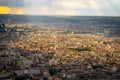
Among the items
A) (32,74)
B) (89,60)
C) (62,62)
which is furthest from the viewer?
(89,60)

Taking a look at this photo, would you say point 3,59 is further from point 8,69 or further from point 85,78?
point 85,78

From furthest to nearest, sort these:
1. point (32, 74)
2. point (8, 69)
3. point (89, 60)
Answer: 1. point (89, 60)
2. point (8, 69)
3. point (32, 74)

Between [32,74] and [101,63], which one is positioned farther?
[101,63]

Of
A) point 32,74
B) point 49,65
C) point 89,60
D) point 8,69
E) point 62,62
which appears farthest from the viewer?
point 89,60

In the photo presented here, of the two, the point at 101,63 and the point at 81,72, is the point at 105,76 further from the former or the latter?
the point at 101,63

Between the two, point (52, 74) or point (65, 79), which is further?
point (52, 74)

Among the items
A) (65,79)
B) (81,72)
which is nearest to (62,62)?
(81,72)

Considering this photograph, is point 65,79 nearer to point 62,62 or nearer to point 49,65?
point 49,65

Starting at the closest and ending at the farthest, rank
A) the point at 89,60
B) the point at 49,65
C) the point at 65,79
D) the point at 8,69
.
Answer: the point at 65,79
the point at 8,69
the point at 49,65
the point at 89,60

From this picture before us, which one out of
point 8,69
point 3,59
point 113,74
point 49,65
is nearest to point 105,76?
point 113,74
